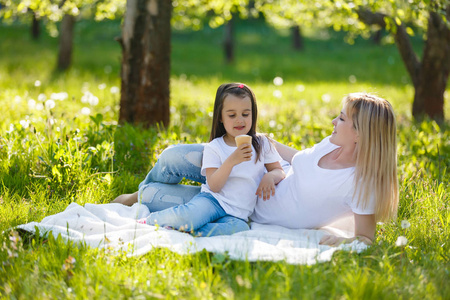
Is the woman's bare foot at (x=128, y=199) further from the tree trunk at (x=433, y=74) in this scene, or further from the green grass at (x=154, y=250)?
the tree trunk at (x=433, y=74)

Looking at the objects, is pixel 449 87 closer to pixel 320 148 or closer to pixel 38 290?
pixel 320 148

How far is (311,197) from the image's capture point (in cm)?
318

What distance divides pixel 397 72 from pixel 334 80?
3.03 m

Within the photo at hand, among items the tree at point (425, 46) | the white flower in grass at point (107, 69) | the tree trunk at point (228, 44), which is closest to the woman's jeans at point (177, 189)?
the tree at point (425, 46)

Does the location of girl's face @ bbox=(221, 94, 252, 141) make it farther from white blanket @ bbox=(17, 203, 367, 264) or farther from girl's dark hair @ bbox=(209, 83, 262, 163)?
white blanket @ bbox=(17, 203, 367, 264)

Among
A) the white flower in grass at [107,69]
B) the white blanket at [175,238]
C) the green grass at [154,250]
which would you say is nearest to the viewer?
the green grass at [154,250]

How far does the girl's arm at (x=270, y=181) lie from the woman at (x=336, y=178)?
0.16 feet

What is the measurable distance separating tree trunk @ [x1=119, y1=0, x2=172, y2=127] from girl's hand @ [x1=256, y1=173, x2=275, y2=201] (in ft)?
8.90

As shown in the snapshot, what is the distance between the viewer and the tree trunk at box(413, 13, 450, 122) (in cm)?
733

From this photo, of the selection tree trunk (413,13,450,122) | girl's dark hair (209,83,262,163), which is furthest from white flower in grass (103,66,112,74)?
girl's dark hair (209,83,262,163)

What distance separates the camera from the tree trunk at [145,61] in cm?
564

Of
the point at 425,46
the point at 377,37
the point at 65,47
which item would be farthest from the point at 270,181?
the point at 377,37

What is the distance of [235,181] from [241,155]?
0.34 meters

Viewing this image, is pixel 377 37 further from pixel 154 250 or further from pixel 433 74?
pixel 154 250
